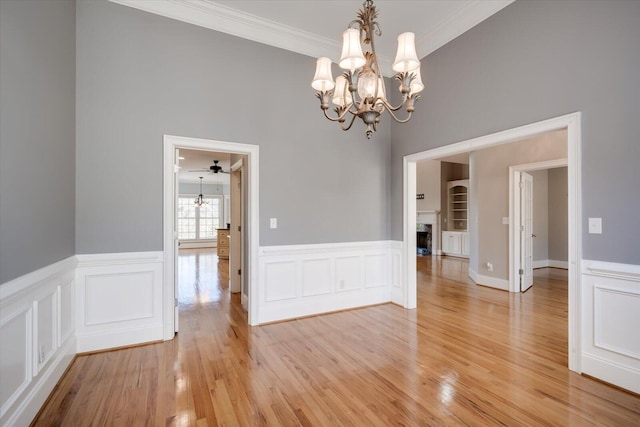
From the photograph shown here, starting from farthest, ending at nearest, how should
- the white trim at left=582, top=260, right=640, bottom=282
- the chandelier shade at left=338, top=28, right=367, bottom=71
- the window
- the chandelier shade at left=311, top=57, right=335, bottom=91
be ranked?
the window → the chandelier shade at left=311, top=57, right=335, bottom=91 → the white trim at left=582, top=260, right=640, bottom=282 → the chandelier shade at left=338, top=28, right=367, bottom=71

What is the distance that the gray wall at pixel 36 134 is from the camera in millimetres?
1670

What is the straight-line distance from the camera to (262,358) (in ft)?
8.98

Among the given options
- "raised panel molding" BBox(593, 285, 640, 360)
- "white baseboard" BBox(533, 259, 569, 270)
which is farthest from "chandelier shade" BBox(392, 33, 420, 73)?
"white baseboard" BBox(533, 259, 569, 270)

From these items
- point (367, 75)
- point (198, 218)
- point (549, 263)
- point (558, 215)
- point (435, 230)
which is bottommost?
point (549, 263)

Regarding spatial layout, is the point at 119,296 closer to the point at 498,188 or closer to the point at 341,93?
the point at 341,93

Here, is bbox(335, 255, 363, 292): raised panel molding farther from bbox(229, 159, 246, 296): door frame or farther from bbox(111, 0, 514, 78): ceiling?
bbox(111, 0, 514, 78): ceiling

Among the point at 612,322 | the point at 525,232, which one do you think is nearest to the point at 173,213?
the point at 612,322

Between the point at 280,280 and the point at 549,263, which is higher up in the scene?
the point at 280,280

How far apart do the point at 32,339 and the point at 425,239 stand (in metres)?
10.1

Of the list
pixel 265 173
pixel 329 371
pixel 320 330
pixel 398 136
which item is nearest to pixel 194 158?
pixel 265 173

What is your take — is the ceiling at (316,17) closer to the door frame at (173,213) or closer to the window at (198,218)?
the door frame at (173,213)

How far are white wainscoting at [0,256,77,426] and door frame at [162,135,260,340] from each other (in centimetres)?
80

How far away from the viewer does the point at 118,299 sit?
2.98 m

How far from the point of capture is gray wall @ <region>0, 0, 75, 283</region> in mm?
1670
